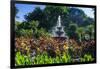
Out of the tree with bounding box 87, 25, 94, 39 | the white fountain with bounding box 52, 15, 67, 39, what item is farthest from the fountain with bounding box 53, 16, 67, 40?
the tree with bounding box 87, 25, 94, 39

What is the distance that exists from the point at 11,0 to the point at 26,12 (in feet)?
0.68

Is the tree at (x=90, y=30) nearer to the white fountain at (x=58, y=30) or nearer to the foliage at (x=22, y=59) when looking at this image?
the white fountain at (x=58, y=30)

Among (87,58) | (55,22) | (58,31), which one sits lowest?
(87,58)

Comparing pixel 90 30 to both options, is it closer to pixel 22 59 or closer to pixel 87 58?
pixel 87 58

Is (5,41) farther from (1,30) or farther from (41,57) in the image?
(41,57)

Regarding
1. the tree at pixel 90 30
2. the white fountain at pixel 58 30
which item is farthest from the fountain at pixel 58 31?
the tree at pixel 90 30

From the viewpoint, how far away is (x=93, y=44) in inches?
103

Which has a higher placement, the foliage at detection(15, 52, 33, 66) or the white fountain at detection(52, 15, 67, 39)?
the white fountain at detection(52, 15, 67, 39)

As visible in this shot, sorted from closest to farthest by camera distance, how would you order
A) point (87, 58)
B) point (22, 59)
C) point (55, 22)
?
point (22, 59)
point (55, 22)
point (87, 58)

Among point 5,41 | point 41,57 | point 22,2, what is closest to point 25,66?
point 41,57

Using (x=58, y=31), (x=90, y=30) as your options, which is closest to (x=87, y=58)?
(x=90, y=30)

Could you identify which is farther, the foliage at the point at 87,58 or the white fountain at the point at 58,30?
the foliage at the point at 87,58

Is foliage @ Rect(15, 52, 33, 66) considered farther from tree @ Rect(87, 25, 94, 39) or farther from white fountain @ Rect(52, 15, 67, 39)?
tree @ Rect(87, 25, 94, 39)

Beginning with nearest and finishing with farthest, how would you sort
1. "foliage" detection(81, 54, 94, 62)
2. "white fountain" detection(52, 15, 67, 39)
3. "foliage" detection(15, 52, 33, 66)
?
"foliage" detection(15, 52, 33, 66) → "white fountain" detection(52, 15, 67, 39) → "foliage" detection(81, 54, 94, 62)
